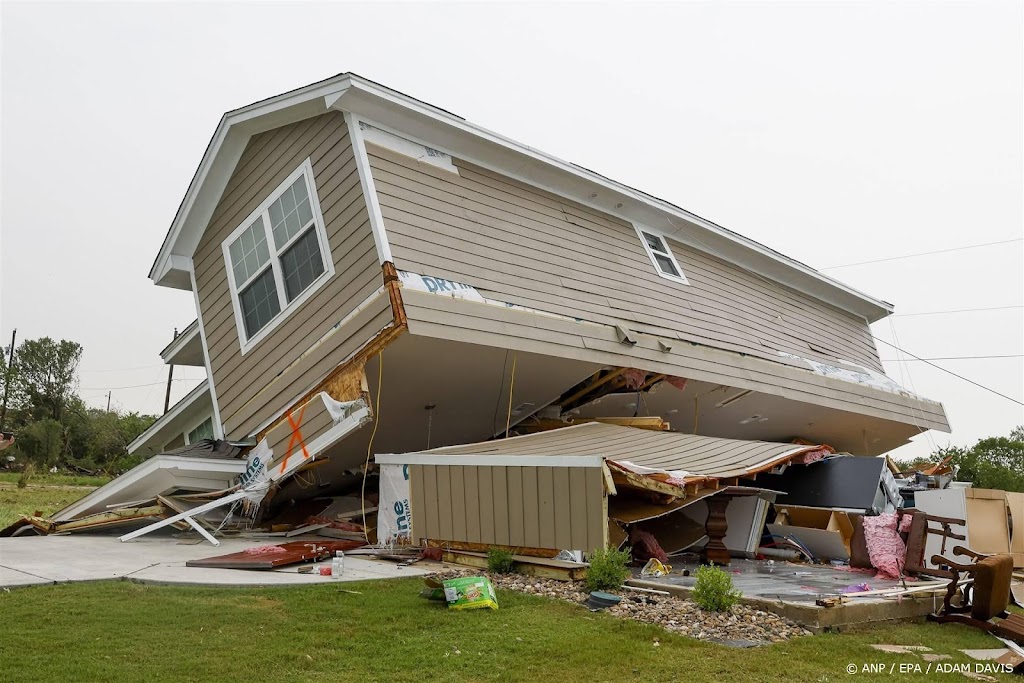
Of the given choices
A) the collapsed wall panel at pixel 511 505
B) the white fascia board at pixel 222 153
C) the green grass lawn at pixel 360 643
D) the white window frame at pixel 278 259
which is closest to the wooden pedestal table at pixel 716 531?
the collapsed wall panel at pixel 511 505

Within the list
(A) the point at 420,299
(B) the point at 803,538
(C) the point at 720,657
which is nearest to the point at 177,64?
(A) the point at 420,299

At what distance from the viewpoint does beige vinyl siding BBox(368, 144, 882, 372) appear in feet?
31.6

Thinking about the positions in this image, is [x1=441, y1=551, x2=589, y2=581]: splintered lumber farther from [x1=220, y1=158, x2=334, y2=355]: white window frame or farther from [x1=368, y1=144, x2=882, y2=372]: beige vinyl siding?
[x1=220, y1=158, x2=334, y2=355]: white window frame

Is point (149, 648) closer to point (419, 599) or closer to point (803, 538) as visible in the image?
point (419, 599)

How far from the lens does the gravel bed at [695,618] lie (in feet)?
17.5

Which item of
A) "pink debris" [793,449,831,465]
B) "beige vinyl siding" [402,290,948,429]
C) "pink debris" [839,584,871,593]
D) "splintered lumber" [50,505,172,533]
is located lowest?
"pink debris" [839,584,871,593]

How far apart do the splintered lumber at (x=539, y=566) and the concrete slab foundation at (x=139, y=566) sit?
344 millimetres

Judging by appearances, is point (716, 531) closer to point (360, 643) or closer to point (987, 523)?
point (987, 523)

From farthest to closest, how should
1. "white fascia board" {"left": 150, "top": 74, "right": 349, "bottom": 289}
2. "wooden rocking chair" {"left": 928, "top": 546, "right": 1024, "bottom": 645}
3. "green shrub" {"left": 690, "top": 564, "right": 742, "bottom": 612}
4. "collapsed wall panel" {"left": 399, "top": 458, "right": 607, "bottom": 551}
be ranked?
"white fascia board" {"left": 150, "top": 74, "right": 349, "bottom": 289} → "collapsed wall panel" {"left": 399, "top": 458, "right": 607, "bottom": 551} → "wooden rocking chair" {"left": 928, "top": 546, "right": 1024, "bottom": 645} → "green shrub" {"left": 690, "top": 564, "right": 742, "bottom": 612}

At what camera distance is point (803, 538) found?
962 cm

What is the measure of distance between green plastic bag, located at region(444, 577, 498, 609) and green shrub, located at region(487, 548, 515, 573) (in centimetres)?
145

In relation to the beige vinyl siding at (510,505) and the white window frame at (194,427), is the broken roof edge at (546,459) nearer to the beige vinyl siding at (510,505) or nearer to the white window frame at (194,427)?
the beige vinyl siding at (510,505)

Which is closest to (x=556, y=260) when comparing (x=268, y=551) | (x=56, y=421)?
(x=268, y=551)

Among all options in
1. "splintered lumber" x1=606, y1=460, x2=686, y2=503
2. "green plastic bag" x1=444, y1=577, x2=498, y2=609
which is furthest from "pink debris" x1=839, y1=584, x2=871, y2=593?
"green plastic bag" x1=444, y1=577, x2=498, y2=609
